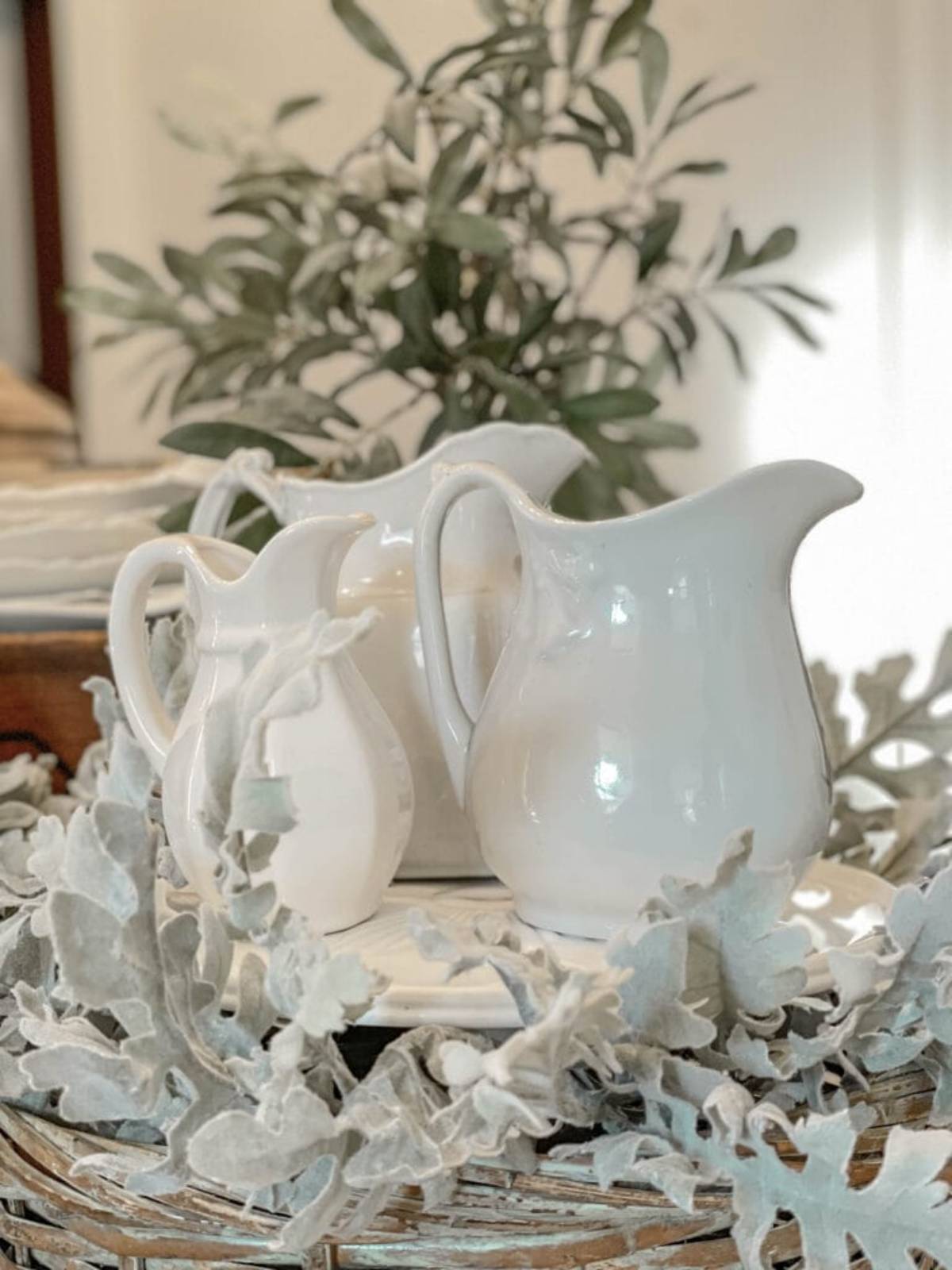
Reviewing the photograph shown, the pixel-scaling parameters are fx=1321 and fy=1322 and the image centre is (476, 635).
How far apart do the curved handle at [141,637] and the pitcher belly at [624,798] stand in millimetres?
111

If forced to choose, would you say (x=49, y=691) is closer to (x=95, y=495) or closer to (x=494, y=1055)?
(x=95, y=495)

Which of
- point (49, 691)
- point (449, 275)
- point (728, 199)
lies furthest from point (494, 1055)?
point (728, 199)

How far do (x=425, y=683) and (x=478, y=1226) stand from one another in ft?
0.66

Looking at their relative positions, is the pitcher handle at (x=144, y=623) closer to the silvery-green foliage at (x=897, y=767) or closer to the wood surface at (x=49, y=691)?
the wood surface at (x=49, y=691)

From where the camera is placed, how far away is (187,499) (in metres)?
0.72

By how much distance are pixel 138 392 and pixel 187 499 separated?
820 millimetres

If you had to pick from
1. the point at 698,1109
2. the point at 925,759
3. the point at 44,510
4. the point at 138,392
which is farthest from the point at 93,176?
the point at 698,1109

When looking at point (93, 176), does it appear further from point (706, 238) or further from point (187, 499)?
point (187, 499)

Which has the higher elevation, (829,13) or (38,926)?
(829,13)

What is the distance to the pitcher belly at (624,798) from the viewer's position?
38 cm

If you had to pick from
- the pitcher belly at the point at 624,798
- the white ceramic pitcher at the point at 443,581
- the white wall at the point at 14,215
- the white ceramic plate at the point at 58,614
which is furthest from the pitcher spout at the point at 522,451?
the white wall at the point at 14,215

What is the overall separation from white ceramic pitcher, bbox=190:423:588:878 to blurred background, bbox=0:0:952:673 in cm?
93

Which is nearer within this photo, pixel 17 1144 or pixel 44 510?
pixel 17 1144

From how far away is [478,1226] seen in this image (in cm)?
31
